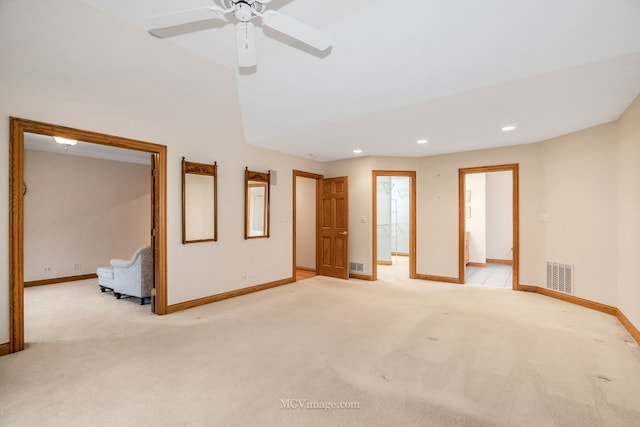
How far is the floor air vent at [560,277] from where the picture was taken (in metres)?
4.61

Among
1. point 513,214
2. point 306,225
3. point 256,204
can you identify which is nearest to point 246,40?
point 256,204

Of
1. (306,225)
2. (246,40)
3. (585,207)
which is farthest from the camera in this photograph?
(306,225)

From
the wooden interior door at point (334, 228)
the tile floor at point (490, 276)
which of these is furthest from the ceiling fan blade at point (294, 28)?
the tile floor at point (490, 276)

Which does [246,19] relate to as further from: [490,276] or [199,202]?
[490,276]

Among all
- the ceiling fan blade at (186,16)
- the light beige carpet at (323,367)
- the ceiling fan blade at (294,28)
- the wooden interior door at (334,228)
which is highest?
the ceiling fan blade at (186,16)

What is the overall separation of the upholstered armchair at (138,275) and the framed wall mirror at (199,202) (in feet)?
2.53

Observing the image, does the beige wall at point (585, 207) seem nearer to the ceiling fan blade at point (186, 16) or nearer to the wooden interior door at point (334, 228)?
the wooden interior door at point (334, 228)

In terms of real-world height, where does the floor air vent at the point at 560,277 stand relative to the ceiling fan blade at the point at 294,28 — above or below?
below

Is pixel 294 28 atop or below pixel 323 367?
atop

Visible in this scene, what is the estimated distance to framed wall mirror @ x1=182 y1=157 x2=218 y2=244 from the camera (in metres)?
4.33

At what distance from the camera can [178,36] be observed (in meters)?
2.90

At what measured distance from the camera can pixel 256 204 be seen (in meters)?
5.48

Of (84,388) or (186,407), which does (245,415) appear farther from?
(84,388)

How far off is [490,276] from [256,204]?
5042 millimetres
